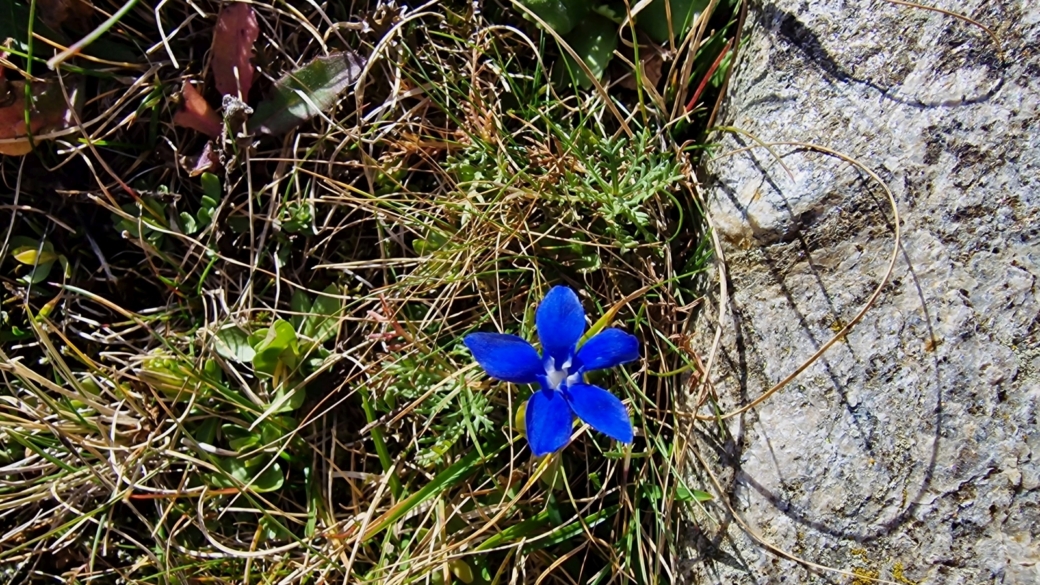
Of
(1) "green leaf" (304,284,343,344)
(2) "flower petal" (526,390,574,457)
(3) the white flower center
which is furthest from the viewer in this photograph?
(1) "green leaf" (304,284,343,344)

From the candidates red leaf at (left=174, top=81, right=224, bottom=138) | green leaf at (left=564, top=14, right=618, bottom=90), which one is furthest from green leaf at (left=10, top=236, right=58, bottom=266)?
green leaf at (left=564, top=14, right=618, bottom=90)

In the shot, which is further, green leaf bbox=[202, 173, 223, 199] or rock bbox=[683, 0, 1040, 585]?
green leaf bbox=[202, 173, 223, 199]

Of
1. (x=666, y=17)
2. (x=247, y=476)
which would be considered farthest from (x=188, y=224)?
(x=666, y=17)

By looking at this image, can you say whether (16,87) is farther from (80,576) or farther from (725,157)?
(725,157)

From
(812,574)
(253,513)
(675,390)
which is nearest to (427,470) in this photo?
(253,513)

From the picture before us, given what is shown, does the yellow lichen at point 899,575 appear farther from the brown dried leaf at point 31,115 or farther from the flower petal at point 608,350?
the brown dried leaf at point 31,115

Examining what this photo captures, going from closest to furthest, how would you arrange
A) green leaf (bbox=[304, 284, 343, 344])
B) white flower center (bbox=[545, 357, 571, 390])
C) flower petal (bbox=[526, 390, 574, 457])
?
flower petal (bbox=[526, 390, 574, 457]) < white flower center (bbox=[545, 357, 571, 390]) < green leaf (bbox=[304, 284, 343, 344])

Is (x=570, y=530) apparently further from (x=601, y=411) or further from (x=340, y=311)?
(x=340, y=311)

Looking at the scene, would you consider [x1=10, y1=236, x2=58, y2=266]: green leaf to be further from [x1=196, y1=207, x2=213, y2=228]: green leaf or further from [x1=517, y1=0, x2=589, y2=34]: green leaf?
[x1=517, y1=0, x2=589, y2=34]: green leaf
